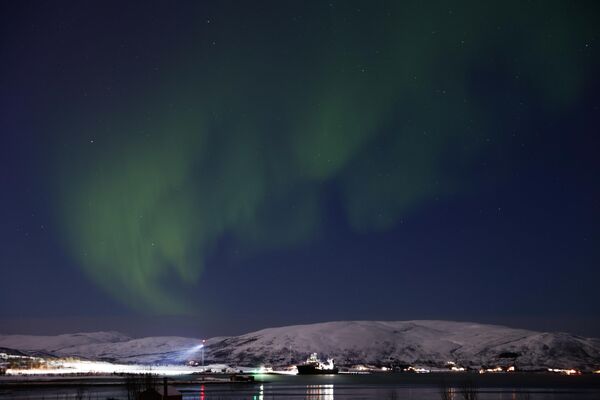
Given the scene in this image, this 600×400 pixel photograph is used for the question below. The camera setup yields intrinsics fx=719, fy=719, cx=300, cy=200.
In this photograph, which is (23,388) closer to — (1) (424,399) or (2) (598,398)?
(1) (424,399)

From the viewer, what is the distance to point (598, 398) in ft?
457

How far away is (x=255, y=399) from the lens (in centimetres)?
12900

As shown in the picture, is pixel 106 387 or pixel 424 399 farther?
pixel 106 387

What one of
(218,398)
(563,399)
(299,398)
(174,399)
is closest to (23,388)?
(218,398)

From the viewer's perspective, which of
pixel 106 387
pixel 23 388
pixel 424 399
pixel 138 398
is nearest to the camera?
pixel 138 398

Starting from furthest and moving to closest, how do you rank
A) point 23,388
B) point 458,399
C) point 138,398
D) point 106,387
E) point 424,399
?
1. point 106,387
2. point 23,388
3. point 424,399
4. point 458,399
5. point 138,398

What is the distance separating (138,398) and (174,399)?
5.94 metres

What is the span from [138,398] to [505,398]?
84030 millimetres

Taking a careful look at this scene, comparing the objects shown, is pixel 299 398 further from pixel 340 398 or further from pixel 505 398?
pixel 505 398

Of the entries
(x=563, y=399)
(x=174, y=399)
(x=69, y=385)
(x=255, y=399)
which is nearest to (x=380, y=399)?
(x=255, y=399)

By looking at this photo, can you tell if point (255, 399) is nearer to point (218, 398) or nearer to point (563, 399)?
point (218, 398)

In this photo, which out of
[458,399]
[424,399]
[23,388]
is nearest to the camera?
[458,399]

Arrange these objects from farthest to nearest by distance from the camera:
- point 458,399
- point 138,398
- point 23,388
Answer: point 23,388 < point 458,399 < point 138,398

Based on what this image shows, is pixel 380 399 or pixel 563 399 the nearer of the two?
pixel 380 399
